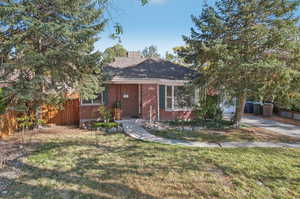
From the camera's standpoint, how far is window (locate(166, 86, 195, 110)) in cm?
1032

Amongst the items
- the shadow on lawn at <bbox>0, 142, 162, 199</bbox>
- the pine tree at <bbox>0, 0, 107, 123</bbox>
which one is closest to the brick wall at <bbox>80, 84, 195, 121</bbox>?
the pine tree at <bbox>0, 0, 107, 123</bbox>

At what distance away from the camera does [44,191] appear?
3398mm

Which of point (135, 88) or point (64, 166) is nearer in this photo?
point (64, 166)

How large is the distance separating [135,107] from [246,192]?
8185 mm

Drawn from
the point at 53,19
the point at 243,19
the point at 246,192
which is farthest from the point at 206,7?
the point at 246,192

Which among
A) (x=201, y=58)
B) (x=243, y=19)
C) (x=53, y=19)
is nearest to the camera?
(x=53, y=19)

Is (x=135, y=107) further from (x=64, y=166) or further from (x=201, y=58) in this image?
(x=64, y=166)

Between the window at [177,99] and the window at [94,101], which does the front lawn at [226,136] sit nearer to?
the window at [177,99]

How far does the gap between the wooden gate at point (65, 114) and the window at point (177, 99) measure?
5.86 meters

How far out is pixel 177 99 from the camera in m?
10.5

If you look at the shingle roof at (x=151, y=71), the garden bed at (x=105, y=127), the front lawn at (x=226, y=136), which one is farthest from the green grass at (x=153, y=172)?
the shingle roof at (x=151, y=71)

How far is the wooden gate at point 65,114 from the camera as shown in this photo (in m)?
9.49

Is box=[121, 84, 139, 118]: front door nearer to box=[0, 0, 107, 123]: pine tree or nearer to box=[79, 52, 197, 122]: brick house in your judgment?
box=[79, 52, 197, 122]: brick house

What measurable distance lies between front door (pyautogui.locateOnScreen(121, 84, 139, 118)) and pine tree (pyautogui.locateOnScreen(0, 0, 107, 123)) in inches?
123
